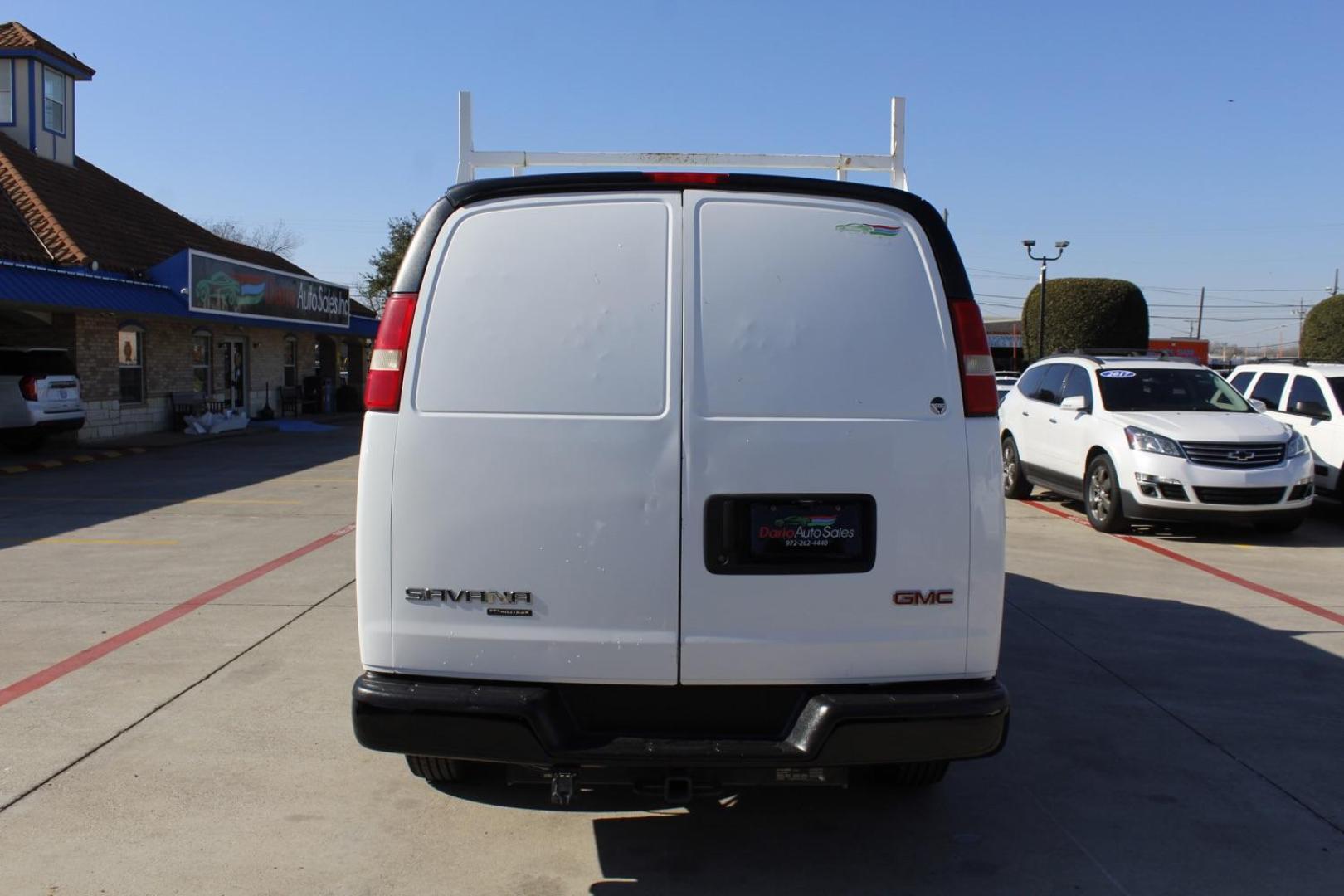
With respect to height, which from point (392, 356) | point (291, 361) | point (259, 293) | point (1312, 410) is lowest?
point (1312, 410)

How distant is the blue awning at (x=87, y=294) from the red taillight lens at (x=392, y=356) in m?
14.1

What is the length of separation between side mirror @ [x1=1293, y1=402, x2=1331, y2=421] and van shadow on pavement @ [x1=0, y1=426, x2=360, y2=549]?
38.6 feet

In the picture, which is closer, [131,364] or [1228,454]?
[1228,454]

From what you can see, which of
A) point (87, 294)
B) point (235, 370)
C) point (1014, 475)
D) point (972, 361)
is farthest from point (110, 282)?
point (972, 361)

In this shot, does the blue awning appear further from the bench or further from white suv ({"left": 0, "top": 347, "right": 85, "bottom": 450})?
the bench

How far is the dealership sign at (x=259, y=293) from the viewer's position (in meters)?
20.8

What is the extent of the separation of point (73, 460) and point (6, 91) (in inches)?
356

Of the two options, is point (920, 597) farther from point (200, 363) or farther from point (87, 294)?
point (200, 363)

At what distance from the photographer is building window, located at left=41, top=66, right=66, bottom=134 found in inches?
855

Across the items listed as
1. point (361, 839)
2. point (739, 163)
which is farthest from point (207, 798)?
point (739, 163)

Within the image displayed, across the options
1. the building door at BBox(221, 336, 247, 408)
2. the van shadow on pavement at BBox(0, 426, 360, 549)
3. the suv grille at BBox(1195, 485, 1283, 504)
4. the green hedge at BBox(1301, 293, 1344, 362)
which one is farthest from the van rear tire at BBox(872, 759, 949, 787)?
the green hedge at BBox(1301, 293, 1344, 362)

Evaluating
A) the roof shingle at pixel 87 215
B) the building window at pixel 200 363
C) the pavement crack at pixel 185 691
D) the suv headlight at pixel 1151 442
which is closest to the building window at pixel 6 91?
the roof shingle at pixel 87 215

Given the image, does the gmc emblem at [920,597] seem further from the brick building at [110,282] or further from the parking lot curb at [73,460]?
the parking lot curb at [73,460]

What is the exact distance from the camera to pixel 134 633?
21.6 feet
